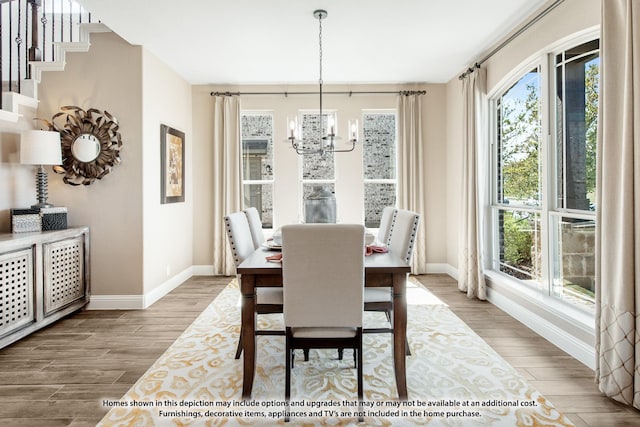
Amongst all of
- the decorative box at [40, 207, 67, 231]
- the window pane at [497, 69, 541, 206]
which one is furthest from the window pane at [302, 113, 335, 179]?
the decorative box at [40, 207, 67, 231]

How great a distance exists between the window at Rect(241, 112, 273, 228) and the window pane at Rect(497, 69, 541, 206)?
122 inches

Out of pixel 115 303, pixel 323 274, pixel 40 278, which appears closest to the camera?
pixel 323 274

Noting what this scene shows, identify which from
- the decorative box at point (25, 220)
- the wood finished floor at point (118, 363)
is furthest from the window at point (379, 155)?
the decorative box at point (25, 220)

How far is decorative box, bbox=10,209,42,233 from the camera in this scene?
10.6 feet

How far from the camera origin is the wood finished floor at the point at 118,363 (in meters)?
2.03

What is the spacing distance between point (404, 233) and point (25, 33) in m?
4.89

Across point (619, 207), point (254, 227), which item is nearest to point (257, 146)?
point (254, 227)

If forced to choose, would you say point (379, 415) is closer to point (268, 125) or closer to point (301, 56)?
point (301, 56)

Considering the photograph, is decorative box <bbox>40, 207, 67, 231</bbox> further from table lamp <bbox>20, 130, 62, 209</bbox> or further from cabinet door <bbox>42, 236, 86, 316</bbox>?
cabinet door <bbox>42, 236, 86, 316</bbox>

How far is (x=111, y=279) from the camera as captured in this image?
3.92 m

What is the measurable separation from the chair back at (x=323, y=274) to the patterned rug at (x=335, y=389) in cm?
52

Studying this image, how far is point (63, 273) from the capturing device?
136 inches

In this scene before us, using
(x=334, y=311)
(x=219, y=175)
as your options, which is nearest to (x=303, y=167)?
(x=219, y=175)

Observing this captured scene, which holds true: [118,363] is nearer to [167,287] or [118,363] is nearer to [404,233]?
[167,287]
